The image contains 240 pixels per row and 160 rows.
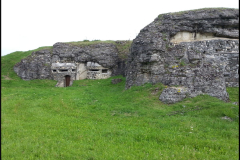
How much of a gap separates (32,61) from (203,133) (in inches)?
898

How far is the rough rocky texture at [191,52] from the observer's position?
11438 mm

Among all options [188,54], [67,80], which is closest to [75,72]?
[67,80]

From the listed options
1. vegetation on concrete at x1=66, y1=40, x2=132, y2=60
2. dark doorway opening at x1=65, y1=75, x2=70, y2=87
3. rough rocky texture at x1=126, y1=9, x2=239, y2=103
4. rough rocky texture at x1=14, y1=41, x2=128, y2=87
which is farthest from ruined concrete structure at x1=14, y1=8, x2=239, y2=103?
dark doorway opening at x1=65, y1=75, x2=70, y2=87

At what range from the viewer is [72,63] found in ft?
78.2

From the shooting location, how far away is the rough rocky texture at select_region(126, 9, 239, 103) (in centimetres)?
1144

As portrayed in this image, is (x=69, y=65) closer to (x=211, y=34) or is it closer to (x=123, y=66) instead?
(x=123, y=66)

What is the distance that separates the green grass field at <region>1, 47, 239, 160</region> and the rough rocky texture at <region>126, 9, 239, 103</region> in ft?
6.20

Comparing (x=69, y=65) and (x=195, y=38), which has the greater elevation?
(x=195, y=38)

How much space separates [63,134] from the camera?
5914mm

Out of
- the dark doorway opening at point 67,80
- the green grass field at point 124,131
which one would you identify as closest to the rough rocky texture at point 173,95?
the green grass field at point 124,131

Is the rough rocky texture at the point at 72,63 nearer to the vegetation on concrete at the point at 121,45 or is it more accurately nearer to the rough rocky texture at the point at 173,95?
the vegetation on concrete at the point at 121,45

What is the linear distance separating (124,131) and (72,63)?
1914cm

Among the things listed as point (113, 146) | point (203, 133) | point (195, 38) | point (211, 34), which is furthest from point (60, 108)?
point (211, 34)

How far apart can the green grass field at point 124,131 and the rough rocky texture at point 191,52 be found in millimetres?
1890
